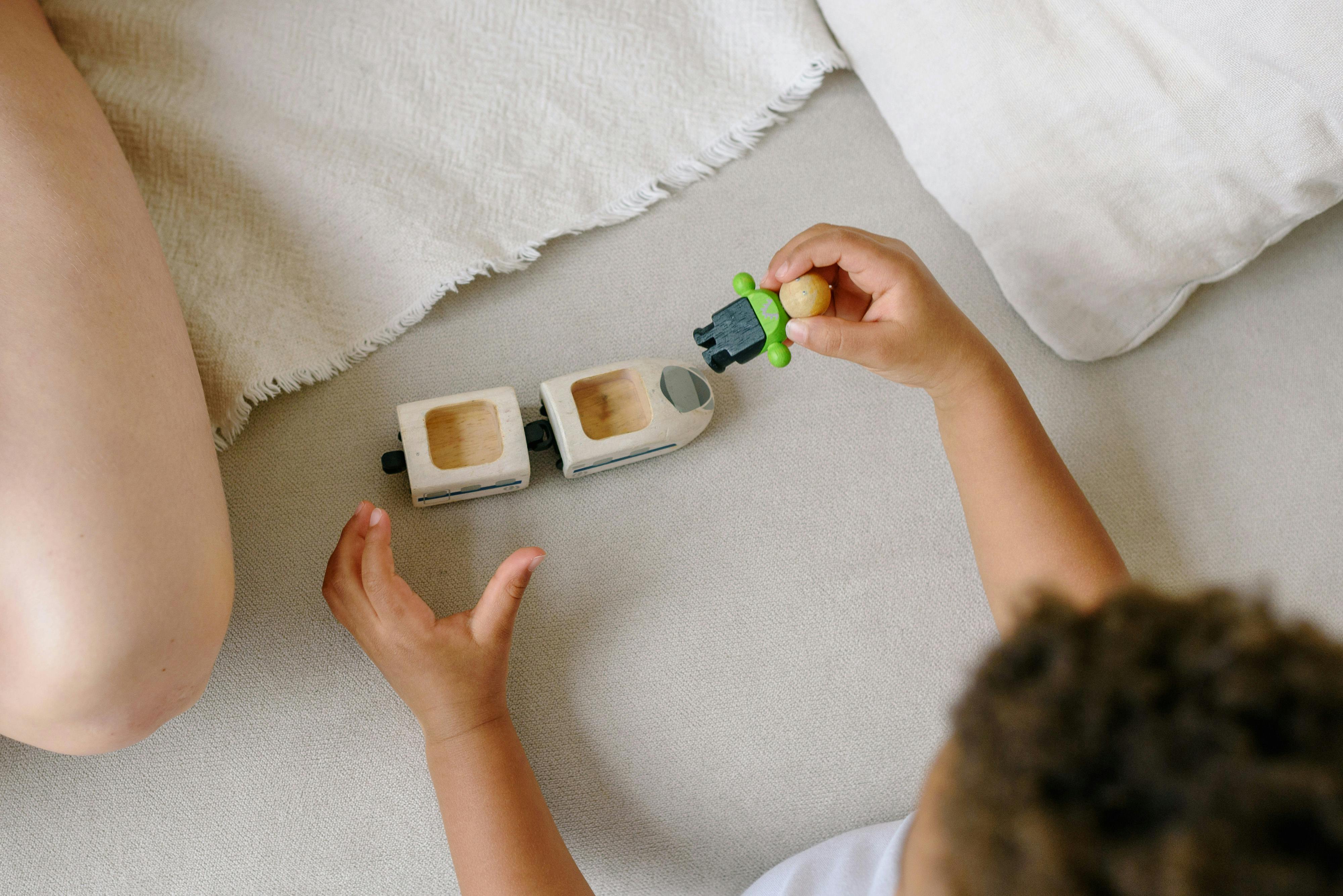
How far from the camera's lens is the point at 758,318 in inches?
25.7

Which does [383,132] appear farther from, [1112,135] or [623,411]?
[1112,135]

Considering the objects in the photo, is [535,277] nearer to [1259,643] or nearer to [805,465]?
[805,465]

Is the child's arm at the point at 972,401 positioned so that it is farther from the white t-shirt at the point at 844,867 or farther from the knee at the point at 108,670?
the knee at the point at 108,670

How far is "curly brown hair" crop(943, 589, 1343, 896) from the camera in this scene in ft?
0.80

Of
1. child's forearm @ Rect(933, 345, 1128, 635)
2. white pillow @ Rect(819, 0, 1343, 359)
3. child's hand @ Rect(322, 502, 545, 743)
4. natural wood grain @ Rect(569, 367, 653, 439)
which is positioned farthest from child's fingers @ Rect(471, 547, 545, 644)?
white pillow @ Rect(819, 0, 1343, 359)

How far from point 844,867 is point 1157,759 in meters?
0.41

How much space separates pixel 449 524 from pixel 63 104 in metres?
0.43

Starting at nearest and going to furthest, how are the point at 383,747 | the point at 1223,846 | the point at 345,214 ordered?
the point at 1223,846
the point at 383,747
the point at 345,214

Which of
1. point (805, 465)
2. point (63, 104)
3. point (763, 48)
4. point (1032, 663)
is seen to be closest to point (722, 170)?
point (763, 48)

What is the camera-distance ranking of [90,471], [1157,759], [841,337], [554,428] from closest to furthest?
[1157,759] < [90,471] < [841,337] < [554,428]

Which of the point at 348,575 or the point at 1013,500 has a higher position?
the point at 348,575

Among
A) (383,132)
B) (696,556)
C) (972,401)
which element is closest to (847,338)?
(972,401)

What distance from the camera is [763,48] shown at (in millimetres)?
850

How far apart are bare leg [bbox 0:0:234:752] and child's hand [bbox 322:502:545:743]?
3.7 inches
